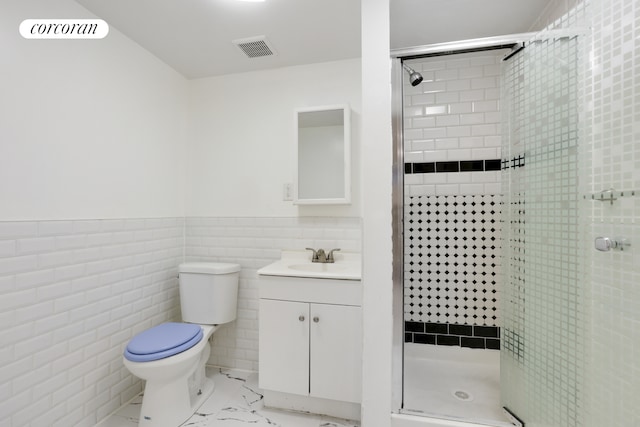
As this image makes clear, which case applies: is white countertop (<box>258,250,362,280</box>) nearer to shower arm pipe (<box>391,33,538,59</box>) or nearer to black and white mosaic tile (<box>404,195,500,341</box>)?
black and white mosaic tile (<box>404,195,500,341</box>)

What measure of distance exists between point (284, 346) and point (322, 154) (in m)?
1.35

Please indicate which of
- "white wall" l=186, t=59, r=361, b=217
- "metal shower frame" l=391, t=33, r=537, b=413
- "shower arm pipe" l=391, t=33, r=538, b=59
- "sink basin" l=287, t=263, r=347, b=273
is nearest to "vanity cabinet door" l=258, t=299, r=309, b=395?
"sink basin" l=287, t=263, r=347, b=273

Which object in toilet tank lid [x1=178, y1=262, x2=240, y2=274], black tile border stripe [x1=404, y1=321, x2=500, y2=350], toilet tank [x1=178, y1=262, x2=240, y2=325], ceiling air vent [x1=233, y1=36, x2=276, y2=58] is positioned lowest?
black tile border stripe [x1=404, y1=321, x2=500, y2=350]

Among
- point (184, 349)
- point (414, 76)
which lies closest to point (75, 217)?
point (184, 349)

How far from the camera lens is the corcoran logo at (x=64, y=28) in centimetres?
131

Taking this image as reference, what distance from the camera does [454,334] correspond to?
197 cm

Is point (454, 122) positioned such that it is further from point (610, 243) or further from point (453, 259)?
point (610, 243)

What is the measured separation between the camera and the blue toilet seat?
1444mm

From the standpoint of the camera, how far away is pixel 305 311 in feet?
5.46

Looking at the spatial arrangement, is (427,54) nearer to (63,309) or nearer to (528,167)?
(528,167)

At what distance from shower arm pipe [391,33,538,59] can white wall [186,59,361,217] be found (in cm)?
69

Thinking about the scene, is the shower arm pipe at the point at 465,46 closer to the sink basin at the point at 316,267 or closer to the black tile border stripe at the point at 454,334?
the sink basin at the point at 316,267

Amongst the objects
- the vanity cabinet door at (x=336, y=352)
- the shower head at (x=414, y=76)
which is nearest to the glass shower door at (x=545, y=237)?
the shower head at (x=414, y=76)

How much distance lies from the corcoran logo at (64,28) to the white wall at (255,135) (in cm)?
79
